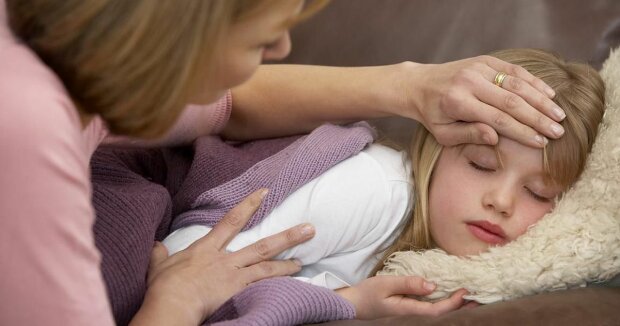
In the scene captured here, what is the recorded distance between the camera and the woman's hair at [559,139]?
1257mm

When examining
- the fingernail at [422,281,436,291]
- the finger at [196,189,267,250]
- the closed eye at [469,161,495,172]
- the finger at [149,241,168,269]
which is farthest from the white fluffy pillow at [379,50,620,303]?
the finger at [149,241,168,269]

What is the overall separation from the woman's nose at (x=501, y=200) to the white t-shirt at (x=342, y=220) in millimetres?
134

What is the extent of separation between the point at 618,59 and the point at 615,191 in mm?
252

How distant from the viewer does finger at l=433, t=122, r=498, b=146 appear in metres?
1.24

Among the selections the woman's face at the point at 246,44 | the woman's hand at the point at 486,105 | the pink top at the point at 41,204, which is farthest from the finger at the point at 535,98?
the pink top at the point at 41,204

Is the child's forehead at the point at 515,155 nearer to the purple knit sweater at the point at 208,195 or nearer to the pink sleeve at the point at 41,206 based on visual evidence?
the purple knit sweater at the point at 208,195

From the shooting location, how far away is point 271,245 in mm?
1250

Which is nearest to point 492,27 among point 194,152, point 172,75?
point 194,152

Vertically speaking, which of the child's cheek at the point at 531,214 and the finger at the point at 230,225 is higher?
the child's cheek at the point at 531,214

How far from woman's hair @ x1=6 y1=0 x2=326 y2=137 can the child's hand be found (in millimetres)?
517

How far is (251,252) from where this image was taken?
1.25 m

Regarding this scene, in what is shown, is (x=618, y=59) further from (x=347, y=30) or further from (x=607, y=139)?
(x=347, y=30)

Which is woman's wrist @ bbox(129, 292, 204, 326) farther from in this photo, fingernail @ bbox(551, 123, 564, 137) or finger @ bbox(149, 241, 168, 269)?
fingernail @ bbox(551, 123, 564, 137)

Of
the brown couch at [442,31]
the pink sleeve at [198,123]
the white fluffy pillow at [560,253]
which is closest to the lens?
the white fluffy pillow at [560,253]
